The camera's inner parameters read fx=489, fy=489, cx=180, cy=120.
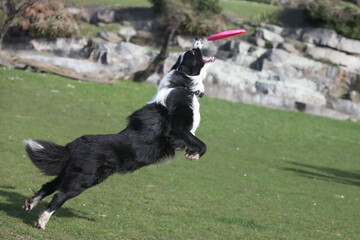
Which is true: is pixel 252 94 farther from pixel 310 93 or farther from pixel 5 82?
pixel 5 82

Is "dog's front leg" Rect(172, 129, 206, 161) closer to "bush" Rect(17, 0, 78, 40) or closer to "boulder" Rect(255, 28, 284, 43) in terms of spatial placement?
"bush" Rect(17, 0, 78, 40)

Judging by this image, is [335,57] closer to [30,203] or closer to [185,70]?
[185,70]

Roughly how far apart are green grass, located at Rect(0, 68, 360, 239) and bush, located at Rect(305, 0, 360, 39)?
9.61m

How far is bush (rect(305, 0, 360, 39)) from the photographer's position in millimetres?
33906

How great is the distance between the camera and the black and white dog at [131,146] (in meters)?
6.48

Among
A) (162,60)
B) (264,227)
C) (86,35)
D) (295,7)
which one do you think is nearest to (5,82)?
(162,60)

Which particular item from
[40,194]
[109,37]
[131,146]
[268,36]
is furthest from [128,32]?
[40,194]

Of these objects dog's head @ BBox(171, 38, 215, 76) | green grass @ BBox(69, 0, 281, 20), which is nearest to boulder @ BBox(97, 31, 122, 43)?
green grass @ BBox(69, 0, 281, 20)

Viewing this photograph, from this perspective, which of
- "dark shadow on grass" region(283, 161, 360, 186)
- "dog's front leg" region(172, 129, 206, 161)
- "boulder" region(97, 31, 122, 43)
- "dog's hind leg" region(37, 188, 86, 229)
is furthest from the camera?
"boulder" region(97, 31, 122, 43)

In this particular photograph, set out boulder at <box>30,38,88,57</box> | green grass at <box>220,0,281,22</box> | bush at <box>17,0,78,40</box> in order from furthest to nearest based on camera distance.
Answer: green grass at <box>220,0,281,22</box>, boulder at <box>30,38,88,57</box>, bush at <box>17,0,78,40</box>

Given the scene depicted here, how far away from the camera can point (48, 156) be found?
656cm

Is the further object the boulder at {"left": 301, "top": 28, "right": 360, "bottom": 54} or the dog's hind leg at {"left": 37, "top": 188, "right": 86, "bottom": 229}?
the boulder at {"left": 301, "top": 28, "right": 360, "bottom": 54}

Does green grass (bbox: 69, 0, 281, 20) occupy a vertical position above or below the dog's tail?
above

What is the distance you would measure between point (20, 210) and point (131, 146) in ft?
6.26
